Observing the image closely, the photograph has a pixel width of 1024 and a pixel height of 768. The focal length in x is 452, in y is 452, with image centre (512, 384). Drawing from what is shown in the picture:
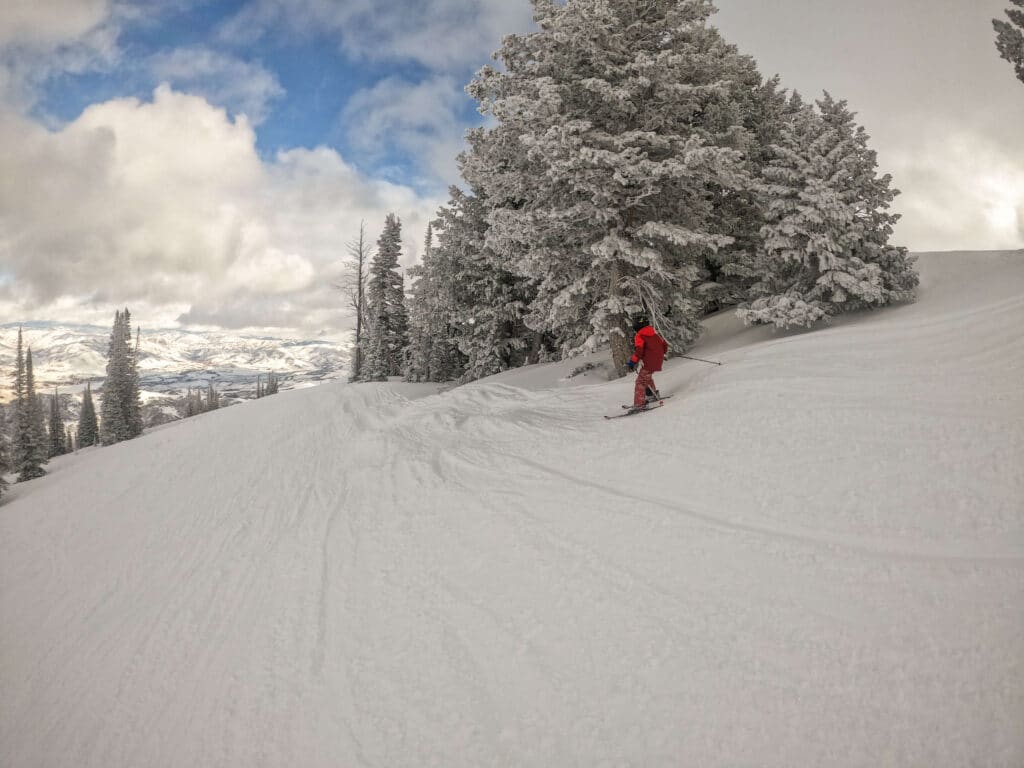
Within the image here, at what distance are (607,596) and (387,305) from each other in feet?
107

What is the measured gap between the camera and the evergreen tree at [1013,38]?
48.2ft

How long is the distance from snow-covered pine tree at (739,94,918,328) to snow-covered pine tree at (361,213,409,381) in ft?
83.8

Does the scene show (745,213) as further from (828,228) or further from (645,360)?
(645,360)

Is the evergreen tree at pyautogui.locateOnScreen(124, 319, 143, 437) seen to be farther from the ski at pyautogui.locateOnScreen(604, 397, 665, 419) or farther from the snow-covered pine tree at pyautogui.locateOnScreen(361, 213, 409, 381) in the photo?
the ski at pyautogui.locateOnScreen(604, 397, 665, 419)

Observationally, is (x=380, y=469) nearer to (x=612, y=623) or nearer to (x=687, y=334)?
(x=612, y=623)

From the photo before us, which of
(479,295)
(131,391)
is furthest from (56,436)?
(479,295)

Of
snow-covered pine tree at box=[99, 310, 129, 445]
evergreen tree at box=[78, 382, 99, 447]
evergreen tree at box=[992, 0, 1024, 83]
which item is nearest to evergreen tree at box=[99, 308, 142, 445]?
snow-covered pine tree at box=[99, 310, 129, 445]

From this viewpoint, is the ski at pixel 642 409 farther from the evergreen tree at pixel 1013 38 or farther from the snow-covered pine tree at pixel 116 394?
the snow-covered pine tree at pixel 116 394

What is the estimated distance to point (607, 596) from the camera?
413 cm

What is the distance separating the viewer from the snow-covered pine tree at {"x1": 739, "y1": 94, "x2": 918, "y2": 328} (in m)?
12.1

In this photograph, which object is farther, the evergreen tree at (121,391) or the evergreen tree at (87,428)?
the evergreen tree at (87,428)

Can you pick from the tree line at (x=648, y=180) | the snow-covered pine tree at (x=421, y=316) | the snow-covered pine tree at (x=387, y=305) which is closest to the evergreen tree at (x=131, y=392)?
the snow-covered pine tree at (x=387, y=305)

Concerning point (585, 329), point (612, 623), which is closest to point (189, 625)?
point (612, 623)

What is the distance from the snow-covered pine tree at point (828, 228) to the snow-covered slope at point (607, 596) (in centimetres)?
394
